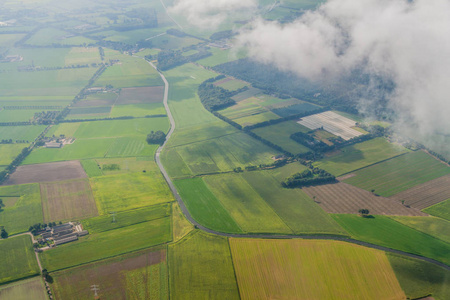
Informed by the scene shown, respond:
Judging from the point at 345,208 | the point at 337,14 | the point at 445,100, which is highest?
the point at 337,14

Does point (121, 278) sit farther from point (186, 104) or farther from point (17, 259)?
point (186, 104)

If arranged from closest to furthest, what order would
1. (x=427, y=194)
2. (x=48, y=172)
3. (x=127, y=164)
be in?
1. (x=427, y=194)
2. (x=48, y=172)
3. (x=127, y=164)

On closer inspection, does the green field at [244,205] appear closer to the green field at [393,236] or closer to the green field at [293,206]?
the green field at [293,206]

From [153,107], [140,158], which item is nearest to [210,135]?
[140,158]

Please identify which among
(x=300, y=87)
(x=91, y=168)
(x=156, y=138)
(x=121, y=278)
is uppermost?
(x=300, y=87)

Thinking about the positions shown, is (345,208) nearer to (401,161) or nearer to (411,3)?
(401,161)

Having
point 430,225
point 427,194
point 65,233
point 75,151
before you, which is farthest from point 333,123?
point 65,233

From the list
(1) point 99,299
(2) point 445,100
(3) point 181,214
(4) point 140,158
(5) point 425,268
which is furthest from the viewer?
(2) point 445,100
